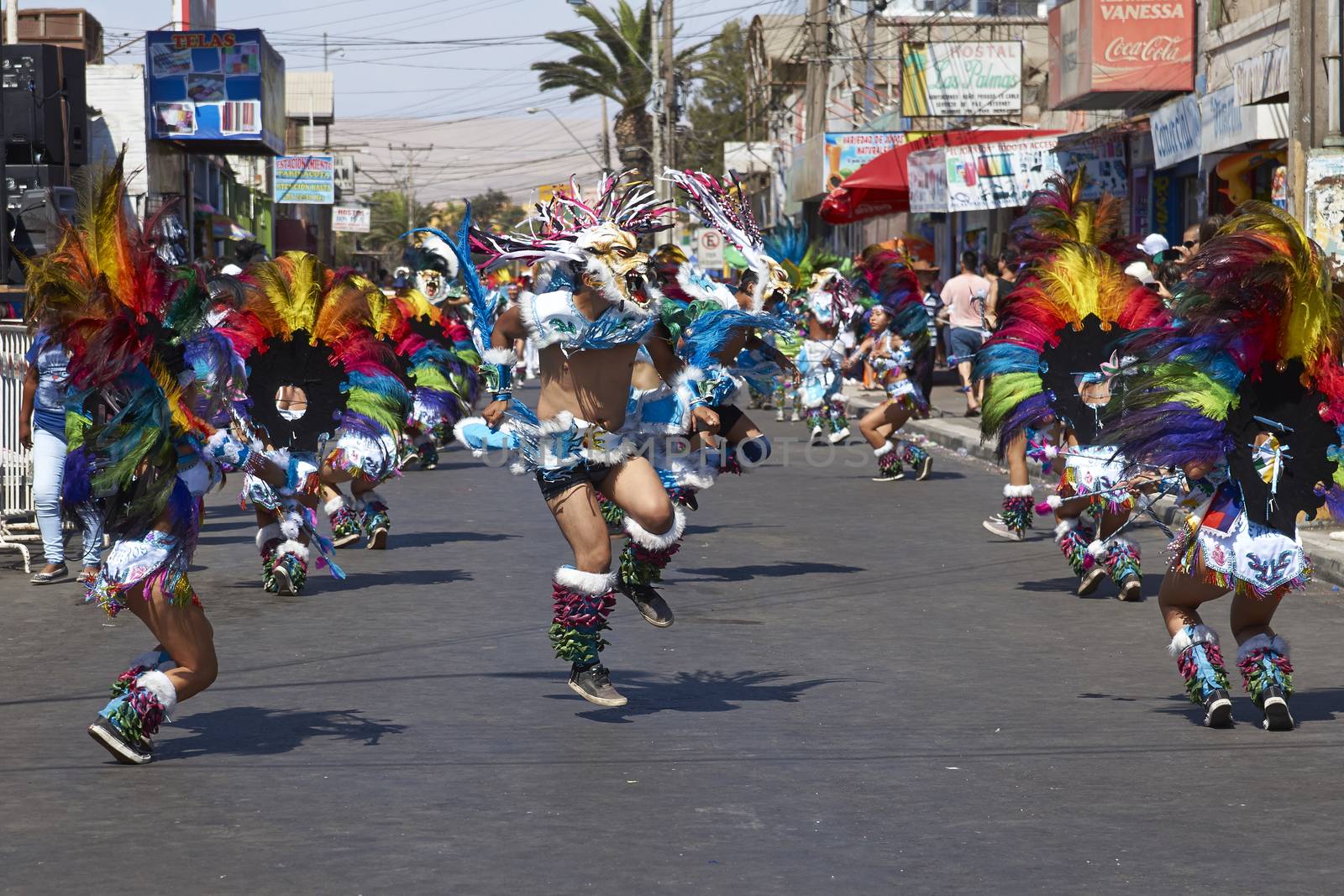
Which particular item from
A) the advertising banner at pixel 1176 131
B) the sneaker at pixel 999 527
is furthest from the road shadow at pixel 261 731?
the advertising banner at pixel 1176 131

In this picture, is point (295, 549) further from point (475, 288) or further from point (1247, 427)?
point (1247, 427)

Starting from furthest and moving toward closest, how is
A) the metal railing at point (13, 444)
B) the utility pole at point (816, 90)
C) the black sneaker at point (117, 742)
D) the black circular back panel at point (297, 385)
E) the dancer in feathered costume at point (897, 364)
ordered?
1. the utility pole at point (816, 90)
2. the dancer in feathered costume at point (897, 364)
3. the metal railing at point (13, 444)
4. the black circular back panel at point (297, 385)
5. the black sneaker at point (117, 742)

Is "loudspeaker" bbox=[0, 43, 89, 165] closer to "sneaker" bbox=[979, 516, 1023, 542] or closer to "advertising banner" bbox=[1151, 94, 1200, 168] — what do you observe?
"sneaker" bbox=[979, 516, 1023, 542]

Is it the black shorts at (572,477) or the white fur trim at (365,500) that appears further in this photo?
the white fur trim at (365,500)

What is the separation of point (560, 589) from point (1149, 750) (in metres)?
2.28

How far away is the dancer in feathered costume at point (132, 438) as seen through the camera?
257 inches

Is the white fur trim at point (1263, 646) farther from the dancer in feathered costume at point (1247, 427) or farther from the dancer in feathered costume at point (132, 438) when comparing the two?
the dancer in feathered costume at point (132, 438)

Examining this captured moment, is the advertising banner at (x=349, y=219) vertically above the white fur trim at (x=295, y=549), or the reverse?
the advertising banner at (x=349, y=219)

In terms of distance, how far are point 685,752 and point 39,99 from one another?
13.3 meters

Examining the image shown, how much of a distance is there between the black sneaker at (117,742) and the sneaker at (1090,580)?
229 inches

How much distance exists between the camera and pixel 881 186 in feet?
106

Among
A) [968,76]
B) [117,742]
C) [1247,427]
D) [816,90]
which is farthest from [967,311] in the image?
[816,90]

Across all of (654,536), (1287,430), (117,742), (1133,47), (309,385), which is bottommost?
(117,742)

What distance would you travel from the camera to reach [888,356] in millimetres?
17594
